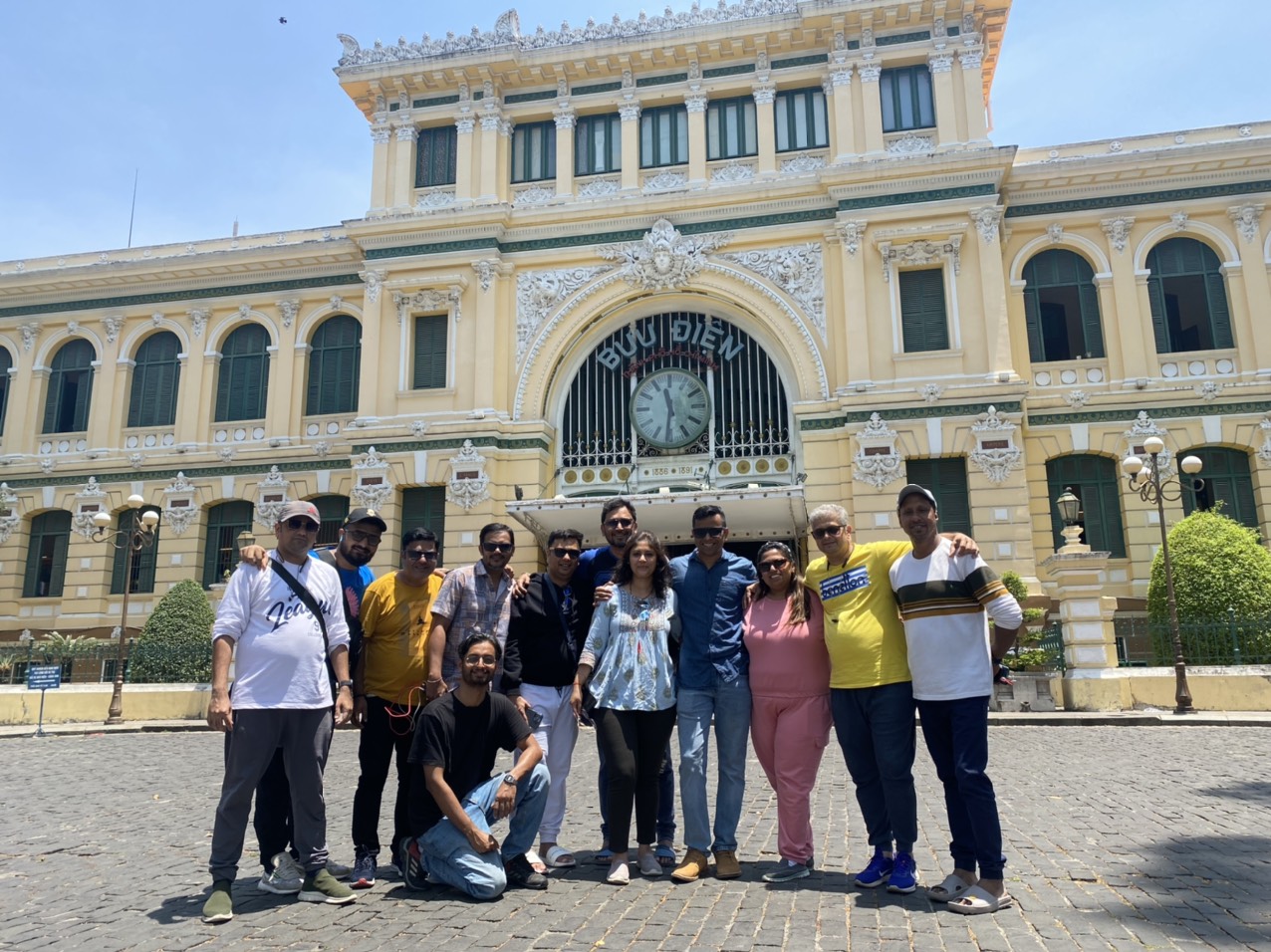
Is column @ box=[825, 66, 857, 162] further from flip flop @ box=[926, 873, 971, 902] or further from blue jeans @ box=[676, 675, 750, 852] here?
flip flop @ box=[926, 873, 971, 902]

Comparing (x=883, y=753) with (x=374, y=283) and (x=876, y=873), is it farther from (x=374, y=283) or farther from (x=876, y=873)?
(x=374, y=283)

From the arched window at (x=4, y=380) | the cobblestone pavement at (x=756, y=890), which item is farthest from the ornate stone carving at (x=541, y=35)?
the cobblestone pavement at (x=756, y=890)

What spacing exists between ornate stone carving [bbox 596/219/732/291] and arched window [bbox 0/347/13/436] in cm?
1912

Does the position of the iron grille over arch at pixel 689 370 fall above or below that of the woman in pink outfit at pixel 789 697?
above

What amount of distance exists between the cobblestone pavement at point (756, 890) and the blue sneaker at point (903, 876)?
78 mm

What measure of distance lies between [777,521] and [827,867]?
15.0 meters

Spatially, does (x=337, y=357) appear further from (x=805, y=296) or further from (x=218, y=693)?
(x=218, y=693)

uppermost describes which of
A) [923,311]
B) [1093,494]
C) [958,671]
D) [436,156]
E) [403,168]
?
[436,156]

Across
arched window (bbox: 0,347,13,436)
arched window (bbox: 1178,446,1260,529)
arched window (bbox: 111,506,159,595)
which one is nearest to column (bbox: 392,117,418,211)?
arched window (bbox: 111,506,159,595)

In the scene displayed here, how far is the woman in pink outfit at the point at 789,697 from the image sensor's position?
5594mm

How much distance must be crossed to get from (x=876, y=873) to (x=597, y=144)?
2184 centimetres

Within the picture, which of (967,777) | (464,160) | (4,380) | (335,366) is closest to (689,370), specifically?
(464,160)

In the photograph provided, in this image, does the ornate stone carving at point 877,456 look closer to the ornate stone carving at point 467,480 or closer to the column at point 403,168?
the ornate stone carving at point 467,480

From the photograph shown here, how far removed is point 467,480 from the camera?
22047 millimetres
